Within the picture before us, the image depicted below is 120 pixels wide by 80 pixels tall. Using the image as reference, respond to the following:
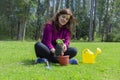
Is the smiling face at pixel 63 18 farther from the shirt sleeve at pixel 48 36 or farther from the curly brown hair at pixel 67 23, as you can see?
the shirt sleeve at pixel 48 36

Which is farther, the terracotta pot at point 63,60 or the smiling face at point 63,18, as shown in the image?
the smiling face at point 63,18

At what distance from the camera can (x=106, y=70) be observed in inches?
271

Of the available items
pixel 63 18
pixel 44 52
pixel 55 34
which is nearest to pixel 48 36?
pixel 55 34

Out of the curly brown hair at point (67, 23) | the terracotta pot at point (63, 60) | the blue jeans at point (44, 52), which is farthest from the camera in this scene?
the curly brown hair at point (67, 23)

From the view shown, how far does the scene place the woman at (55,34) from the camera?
751cm

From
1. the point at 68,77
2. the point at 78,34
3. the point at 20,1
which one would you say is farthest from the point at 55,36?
Result: the point at 78,34

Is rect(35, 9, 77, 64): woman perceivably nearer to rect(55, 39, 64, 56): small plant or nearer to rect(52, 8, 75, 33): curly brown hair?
rect(52, 8, 75, 33): curly brown hair

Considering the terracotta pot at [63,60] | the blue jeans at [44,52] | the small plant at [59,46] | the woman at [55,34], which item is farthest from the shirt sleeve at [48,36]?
the terracotta pot at [63,60]

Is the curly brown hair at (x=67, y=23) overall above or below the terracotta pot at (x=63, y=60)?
above

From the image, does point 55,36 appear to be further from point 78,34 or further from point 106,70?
point 78,34

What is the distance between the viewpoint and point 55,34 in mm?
7746

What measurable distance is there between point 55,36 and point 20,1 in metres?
35.4

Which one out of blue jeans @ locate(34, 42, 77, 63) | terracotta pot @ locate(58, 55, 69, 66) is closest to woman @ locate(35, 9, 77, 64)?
blue jeans @ locate(34, 42, 77, 63)

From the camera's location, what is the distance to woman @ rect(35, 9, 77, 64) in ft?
24.6
